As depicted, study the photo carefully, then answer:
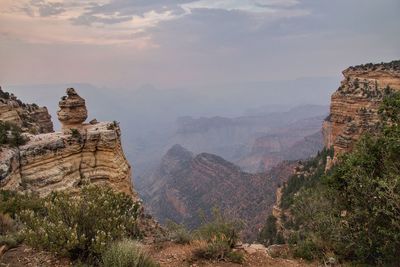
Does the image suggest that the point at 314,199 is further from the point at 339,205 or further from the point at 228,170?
the point at 228,170

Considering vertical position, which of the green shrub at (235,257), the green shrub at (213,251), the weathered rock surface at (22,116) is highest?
the weathered rock surface at (22,116)

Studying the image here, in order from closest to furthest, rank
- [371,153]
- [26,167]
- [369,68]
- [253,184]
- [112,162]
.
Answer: [371,153]
[26,167]
[112,162]
[369,68]
[253,184]

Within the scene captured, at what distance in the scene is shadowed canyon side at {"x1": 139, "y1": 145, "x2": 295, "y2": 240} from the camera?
88.4 m

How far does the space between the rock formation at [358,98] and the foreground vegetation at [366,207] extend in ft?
118

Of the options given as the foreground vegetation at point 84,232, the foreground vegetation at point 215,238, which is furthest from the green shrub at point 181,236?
the foreground vegetation at point 84,232

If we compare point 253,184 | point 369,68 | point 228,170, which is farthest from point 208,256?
point 228,170

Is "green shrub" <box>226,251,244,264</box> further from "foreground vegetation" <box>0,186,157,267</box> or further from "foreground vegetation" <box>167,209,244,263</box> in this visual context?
"foreground vegetation" <box>0,186,157,267</box>

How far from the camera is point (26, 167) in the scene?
24.4 m

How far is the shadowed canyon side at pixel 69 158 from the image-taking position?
2386 cm

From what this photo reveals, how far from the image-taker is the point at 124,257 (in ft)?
30.1

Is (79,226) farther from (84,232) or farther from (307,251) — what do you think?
(307,251)

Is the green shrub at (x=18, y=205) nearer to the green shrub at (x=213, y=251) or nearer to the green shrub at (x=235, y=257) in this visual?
the green shrub at (x=213, y=251)

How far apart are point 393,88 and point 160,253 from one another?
48853 millimetres

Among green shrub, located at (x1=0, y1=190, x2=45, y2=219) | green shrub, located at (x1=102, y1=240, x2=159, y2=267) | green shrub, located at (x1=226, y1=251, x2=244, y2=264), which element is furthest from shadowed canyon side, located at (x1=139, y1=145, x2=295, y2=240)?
green shrub, located at (x1=102, y1=240, x2=159, y2=267)
